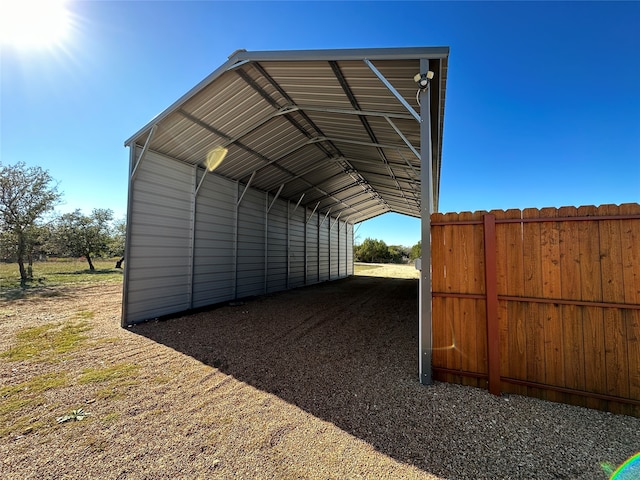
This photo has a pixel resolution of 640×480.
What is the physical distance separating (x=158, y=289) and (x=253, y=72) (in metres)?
5.43

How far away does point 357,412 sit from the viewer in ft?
8.55

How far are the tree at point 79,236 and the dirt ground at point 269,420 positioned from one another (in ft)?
59.2

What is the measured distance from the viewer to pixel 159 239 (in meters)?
6.65

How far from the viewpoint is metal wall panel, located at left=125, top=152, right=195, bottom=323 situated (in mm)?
6078

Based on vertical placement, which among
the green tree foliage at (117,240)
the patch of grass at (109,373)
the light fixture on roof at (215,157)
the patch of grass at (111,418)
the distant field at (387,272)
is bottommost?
the distant field at (387,272)

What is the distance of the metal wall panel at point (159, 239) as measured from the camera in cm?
608

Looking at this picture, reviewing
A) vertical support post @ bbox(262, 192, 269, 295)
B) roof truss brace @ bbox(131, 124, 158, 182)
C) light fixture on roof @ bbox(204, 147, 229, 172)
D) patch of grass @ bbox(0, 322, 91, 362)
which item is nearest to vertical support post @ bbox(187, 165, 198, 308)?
light fixture on roof @ bbox(204, 147, 229, 172)

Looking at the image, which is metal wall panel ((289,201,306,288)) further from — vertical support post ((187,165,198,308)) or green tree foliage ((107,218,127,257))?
green tree foliage ((107,218,127,257))

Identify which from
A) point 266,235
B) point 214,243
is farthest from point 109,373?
point 266,235

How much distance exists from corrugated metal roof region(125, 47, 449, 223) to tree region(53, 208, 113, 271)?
16663 mm

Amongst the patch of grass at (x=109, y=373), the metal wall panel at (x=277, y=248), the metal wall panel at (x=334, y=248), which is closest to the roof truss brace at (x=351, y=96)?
the patch of grass at (x=109, y=373)

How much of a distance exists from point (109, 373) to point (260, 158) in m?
6.71

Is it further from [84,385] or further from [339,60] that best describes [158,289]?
[339,60]

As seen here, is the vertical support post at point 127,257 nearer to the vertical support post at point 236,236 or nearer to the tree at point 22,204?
the vertical support post at point 236,236
